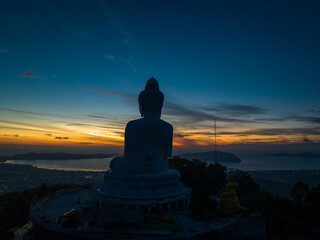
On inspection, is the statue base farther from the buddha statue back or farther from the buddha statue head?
the buddha statue head

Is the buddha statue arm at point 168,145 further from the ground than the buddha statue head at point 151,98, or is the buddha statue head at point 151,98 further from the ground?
the buddha statue head at point 151,98

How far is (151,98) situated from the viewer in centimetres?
2305

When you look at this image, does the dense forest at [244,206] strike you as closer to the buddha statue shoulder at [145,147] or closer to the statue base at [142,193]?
the statue base at [142,193]

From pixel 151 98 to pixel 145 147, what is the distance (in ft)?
16.5

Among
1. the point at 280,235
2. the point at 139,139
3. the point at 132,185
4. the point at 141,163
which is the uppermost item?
the point at 139,139

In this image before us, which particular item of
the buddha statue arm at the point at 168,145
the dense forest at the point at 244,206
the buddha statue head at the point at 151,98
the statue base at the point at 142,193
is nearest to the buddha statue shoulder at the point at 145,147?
the buddha statue arm at the point at 168,145

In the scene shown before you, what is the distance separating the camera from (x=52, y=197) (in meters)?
23.6

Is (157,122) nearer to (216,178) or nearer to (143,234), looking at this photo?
(143,234)

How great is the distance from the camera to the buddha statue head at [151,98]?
23125 millimetres

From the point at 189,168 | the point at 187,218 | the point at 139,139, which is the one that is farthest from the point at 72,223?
the point at 189,168

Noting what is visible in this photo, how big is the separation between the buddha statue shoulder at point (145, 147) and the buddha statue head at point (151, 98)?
238 millimetres

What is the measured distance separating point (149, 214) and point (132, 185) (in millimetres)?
2792

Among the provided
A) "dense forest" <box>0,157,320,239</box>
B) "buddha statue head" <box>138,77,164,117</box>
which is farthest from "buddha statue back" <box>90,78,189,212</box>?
"dense forest" <box>0,157,320,239</box>

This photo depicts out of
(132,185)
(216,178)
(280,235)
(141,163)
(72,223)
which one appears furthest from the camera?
(216,178)
